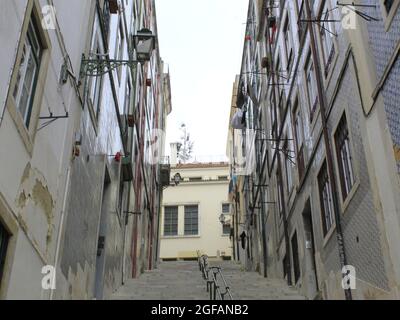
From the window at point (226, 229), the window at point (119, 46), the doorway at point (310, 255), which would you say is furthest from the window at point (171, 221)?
the doorway at point (310, 255)

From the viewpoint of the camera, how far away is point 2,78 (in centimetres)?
615

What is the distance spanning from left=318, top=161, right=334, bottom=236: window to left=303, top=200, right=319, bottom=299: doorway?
1424 mm

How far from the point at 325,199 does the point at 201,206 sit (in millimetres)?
29750

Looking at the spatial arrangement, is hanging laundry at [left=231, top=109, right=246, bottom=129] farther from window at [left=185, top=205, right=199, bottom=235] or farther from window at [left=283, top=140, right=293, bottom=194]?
window at [left=185, top=205, right=199, bottom=235]

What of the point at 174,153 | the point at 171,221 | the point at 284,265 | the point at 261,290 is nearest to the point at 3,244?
the point at 261,290

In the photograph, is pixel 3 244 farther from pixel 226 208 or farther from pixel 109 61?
pixel 226 208

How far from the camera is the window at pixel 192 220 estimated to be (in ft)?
135

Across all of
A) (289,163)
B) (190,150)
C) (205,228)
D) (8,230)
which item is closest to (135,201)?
(289,163)

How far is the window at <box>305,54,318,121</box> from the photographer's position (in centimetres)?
1352

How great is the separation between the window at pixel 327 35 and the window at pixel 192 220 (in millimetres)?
29663

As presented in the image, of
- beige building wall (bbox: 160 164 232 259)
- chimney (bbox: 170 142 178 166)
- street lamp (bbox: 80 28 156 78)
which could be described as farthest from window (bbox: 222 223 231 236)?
street lamp (bbox: 80 28 156 78)

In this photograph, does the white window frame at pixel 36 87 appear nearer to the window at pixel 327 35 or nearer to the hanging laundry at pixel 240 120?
the window at pixel 327 35

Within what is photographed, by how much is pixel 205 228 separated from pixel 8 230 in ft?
115

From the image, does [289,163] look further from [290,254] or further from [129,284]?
[129,284]
